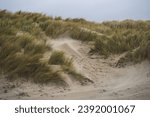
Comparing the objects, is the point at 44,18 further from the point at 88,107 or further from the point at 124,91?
the point at 88,107

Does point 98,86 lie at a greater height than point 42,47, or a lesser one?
lesser

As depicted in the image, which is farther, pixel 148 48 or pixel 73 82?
pixel 148 48

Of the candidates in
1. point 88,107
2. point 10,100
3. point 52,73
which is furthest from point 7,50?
point 88,107

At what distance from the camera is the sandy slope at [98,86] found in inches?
210

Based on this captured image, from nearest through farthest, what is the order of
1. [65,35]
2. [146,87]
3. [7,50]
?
[146,87], [7,50], [65,35]

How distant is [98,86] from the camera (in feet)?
19.5

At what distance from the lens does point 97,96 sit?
17.4ft

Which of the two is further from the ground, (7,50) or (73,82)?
(7,50)

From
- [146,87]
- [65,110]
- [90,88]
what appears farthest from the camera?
[90,88]

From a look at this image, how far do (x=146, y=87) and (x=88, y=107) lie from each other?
1.32m

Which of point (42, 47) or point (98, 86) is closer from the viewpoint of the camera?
point (98, 86)

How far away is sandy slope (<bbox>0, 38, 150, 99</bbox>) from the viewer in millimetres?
5340

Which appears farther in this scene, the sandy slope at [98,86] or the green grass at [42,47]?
the green grass at [42,47]

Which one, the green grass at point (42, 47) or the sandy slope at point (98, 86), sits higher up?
the green grass at point (42, 47)
